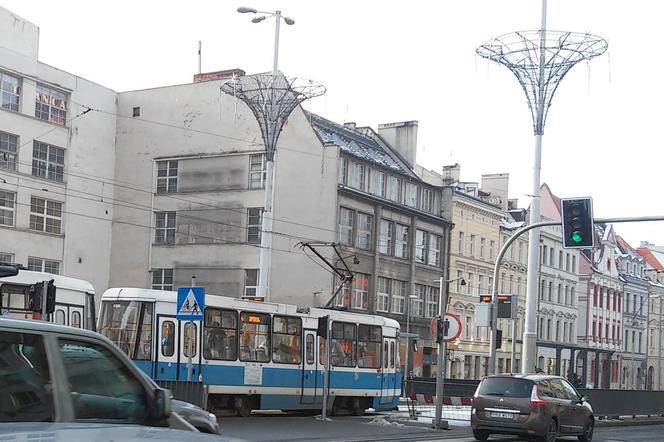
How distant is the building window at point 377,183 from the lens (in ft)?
190

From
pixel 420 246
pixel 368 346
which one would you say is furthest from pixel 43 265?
pixel 368 346

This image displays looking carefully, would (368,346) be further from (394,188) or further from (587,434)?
(394,188)

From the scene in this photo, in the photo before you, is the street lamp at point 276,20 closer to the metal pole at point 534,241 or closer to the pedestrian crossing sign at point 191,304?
the metal pole at point 534,241

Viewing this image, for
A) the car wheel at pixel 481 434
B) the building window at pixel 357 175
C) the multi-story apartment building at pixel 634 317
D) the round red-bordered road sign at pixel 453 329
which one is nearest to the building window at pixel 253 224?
the building window at pixel 357 175

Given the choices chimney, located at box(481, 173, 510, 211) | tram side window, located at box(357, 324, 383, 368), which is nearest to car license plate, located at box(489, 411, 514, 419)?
tram side window, located at box(357, 324, 383, 368)

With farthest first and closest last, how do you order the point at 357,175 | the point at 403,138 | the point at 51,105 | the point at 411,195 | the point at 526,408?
the point at 403,138 → the point at 411,195 → the point at 357,175 → the point at 51,105 → the point at 526,408

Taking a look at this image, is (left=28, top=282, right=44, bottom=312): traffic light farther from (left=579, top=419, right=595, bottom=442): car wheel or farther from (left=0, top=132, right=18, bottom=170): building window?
(left=0, top=132, right=18, bottom=170): building window

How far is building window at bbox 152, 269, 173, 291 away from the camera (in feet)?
188

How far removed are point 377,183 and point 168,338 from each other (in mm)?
34642

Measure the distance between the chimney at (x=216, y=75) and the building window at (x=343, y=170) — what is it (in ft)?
24.7

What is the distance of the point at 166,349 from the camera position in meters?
24.8

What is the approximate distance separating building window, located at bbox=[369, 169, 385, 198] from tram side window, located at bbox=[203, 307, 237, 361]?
32.1 metres

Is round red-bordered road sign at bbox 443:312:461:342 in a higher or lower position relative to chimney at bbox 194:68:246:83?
lower

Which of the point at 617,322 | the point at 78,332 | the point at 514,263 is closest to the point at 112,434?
the point at 78,332
